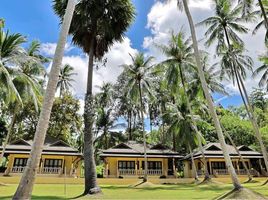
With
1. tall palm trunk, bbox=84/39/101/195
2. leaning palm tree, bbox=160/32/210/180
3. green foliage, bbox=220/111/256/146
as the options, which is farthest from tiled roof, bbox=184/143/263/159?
tall palm trunk, bbox=84/39/101/195

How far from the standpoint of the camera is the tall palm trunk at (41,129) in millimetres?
6172

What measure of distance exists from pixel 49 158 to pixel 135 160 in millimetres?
10663

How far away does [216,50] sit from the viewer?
2597cm

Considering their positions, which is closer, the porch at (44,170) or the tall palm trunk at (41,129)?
the tall palm trunk at (41,129)

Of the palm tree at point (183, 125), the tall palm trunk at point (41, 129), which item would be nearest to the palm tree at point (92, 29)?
the tall palm trunk at point (41, 129)

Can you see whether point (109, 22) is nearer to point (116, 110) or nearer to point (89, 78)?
point (89, 78)

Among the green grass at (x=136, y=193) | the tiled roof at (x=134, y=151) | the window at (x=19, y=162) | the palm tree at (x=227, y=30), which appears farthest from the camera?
the tiled roof at (x=134, y=151)

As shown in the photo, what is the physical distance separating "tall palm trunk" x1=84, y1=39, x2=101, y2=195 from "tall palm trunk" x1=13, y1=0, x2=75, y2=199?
9.02 m

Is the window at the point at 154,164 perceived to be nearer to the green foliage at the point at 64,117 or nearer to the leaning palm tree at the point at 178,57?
the leaning palm tree at the point at 178,57

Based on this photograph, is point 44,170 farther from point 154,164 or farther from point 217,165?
point 217,165

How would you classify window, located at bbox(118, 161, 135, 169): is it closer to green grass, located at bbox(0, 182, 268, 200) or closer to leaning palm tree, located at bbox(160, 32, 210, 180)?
leaning palm tree, located at bbox(160, 32, 210, 180)

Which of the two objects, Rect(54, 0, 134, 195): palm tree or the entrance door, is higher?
Rect(54, 0, 134, 195): palm tree

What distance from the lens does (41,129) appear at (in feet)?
22.2

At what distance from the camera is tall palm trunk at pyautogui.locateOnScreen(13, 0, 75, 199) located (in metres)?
6.17
